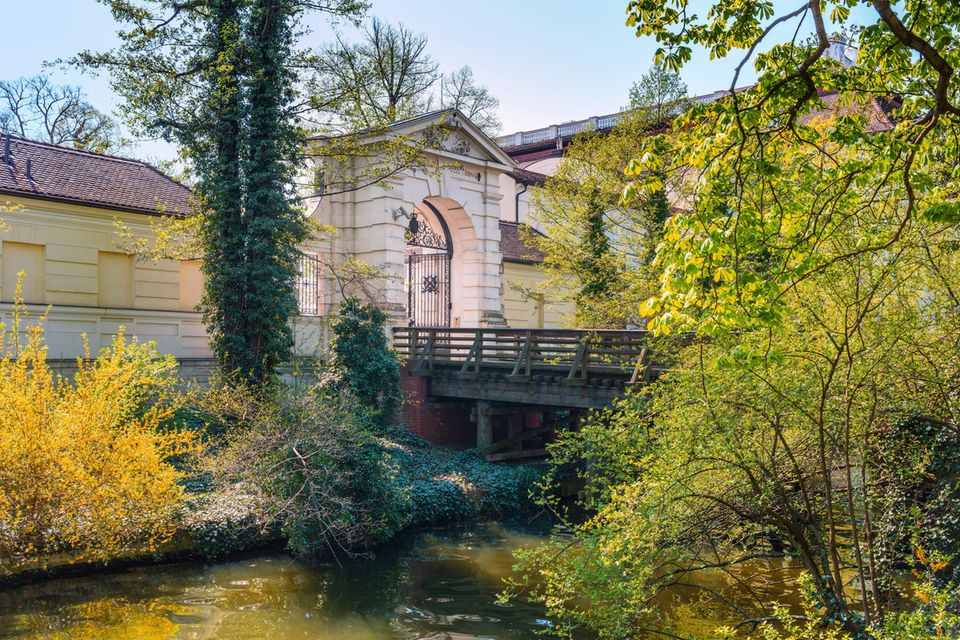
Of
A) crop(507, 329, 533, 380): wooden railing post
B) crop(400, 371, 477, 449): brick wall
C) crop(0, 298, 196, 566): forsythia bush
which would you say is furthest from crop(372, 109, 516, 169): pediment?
crop(0, 298, 196, 566): forsythia bush

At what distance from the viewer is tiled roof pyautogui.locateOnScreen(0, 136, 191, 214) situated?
59.5 feet

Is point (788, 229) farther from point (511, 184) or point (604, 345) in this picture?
point (511, 184)

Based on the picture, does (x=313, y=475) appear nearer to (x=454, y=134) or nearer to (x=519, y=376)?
(x=519, y=376)

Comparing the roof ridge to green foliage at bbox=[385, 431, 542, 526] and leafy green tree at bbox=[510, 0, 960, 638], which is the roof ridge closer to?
green foliage at bbox=[385, 431, 542, 526]

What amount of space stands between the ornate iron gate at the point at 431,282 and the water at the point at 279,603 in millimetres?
12018

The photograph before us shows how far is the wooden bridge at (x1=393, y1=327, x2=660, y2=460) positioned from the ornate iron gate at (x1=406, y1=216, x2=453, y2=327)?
2.21 m

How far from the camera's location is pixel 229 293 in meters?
17.5

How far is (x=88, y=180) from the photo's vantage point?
19.5 m

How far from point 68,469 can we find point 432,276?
15.0 meters

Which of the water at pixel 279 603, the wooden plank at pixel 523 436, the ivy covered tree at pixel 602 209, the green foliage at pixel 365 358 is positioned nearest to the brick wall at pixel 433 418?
the green foliage at pixel 365 358

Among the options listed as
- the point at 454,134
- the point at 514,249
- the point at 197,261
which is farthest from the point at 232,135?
the point at 514,249

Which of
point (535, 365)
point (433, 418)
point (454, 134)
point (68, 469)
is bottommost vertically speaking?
point (433, 418)

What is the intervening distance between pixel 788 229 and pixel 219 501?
33.7 ft

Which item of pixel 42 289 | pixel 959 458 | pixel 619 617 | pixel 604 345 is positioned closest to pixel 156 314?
pixel 42 289
